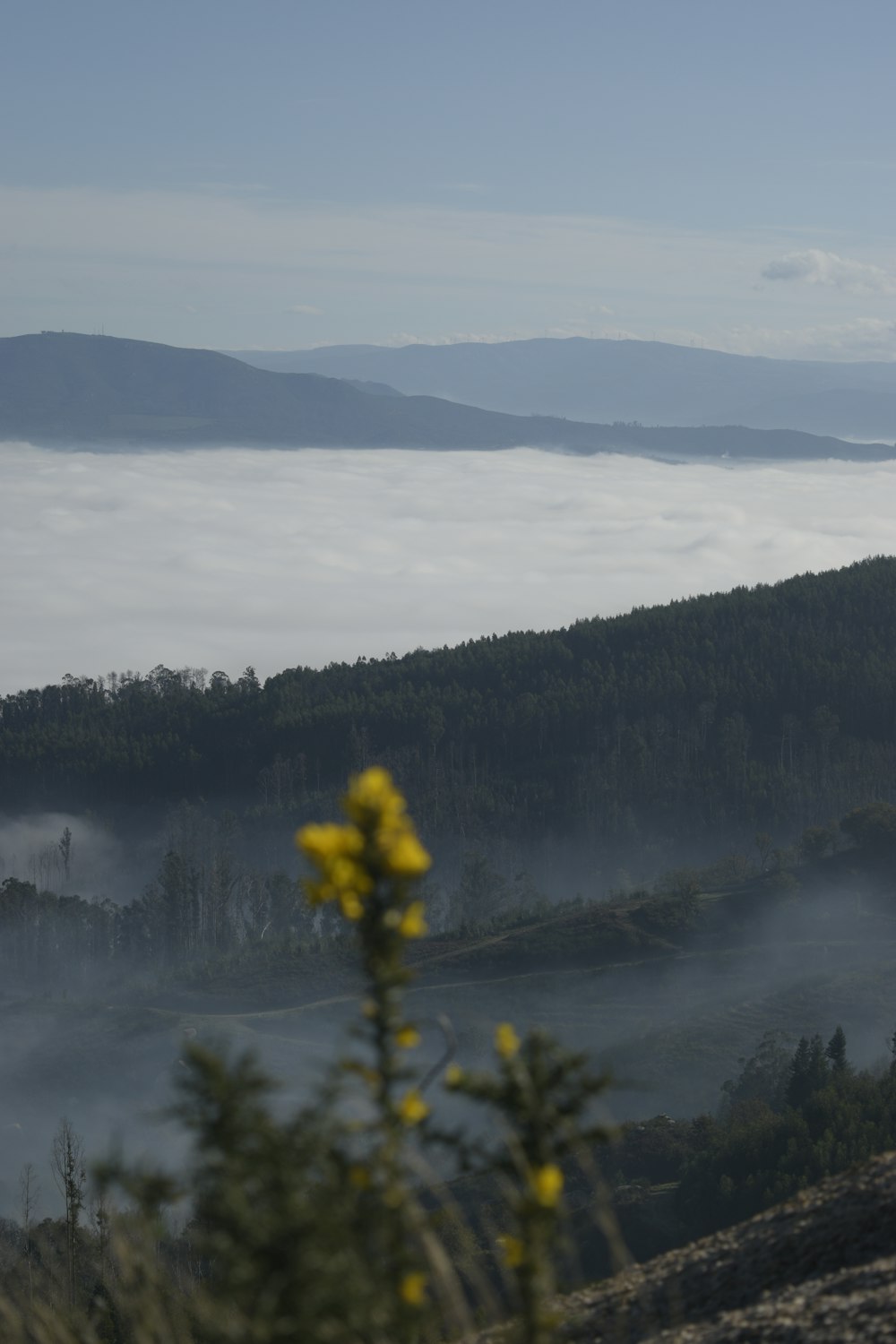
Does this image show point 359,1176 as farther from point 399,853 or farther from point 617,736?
point 617,736

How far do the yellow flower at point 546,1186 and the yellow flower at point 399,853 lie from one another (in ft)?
6.39

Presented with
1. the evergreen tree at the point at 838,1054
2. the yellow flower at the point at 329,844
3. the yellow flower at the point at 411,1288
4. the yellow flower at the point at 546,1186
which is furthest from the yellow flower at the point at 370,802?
the evergreen tree at the point at 838,1054

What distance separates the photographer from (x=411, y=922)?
320 inches

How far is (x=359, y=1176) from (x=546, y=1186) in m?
1.26

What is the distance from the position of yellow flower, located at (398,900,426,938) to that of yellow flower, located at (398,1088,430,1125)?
1077 mm

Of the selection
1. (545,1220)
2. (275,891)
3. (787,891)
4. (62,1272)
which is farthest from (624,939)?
(545,1220)

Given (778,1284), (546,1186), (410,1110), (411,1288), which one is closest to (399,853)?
(410,1110)

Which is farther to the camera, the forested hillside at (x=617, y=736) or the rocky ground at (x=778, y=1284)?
the forested hillside at (x=617, y=736)

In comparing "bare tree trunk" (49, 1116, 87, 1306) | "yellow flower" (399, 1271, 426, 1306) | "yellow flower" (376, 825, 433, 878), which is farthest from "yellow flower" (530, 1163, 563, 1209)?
"bare tree trunk" (49, 1116, 87, 1306)

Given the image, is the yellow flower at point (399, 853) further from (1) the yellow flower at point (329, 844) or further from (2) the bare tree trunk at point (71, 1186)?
(2) the bare tree trunk at point (71, 1186)

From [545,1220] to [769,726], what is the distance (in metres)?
168

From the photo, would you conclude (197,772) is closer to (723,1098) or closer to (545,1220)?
(723,1098)

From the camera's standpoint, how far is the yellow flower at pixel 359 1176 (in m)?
8.78

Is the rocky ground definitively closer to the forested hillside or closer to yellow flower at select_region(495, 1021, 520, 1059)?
yellow flower at select_region(495, 1021, 520, 1059)
